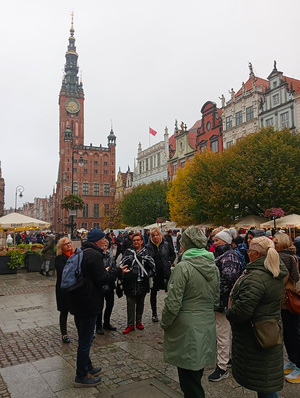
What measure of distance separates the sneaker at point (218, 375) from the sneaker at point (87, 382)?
1460mm

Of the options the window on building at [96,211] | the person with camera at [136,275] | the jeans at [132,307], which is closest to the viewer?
the person with camera at [136,275]

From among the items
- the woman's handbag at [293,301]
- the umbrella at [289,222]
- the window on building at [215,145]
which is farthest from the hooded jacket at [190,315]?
A: the window on building at [215,145]

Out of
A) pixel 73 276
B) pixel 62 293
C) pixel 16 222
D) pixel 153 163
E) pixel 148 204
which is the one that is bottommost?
pixel 62 293

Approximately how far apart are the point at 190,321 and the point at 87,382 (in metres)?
1.97

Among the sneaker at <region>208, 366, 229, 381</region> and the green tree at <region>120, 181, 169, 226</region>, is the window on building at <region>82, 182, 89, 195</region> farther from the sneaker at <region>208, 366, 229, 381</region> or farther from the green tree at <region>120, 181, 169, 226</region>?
the sneaker at <region>208, 366, 229, 381</region>

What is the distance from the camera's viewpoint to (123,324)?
7.12m

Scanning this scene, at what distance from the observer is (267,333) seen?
2.92 metres

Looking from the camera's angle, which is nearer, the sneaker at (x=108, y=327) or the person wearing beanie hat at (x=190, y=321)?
the person wearing beanie hat at (x=190, y=321)

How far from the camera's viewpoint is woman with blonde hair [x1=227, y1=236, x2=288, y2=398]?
2.95 m

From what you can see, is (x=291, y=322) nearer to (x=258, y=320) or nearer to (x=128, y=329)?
(x=258, y=320)

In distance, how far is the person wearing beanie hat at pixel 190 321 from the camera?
3.13m

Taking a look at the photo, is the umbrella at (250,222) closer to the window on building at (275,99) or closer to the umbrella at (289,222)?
the umbrella at (289,222)

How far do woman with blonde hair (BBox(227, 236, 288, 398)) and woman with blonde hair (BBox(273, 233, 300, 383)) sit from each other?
4.88 feet

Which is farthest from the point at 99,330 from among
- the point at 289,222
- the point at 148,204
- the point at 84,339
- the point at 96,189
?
the point at 96,189
